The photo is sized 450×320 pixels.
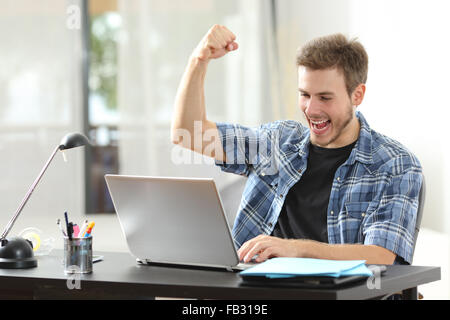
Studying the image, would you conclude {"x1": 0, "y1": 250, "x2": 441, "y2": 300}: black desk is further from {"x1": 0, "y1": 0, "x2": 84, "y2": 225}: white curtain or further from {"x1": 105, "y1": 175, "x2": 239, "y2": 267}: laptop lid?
{"x1": 0, "y1": 0, "x2": 84, "y2": 225}: white curtain

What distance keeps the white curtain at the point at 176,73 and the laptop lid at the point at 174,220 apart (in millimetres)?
2494

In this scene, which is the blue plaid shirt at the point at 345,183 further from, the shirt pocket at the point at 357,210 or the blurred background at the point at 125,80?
the blurred background at the point at 125,80

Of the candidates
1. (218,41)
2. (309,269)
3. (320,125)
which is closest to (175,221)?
(309,269)

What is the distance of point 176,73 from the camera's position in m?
4.02

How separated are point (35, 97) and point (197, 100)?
2292 millimetres

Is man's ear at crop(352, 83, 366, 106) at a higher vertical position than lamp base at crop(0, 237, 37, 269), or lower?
higher

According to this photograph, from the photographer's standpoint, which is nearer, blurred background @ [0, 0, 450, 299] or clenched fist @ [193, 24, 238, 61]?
clenched fist @ [193, 24, 238, 61]

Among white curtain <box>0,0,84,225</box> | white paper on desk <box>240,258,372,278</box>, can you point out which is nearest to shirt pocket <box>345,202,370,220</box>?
white paper on desk <box>240,258,372,278</box>

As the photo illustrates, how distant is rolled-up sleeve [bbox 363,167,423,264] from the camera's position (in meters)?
1.61

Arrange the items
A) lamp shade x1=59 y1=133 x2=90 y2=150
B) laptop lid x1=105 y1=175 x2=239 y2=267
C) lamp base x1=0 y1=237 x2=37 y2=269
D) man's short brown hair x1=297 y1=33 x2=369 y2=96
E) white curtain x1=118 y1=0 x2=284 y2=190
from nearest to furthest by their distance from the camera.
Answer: laptop lid x1=105 y1=175 x2=239 y2=267 → lamp base x1=0 y1=237 x2=37 y2=269 → lamp shade x1=59 y1=133 x2=90 y2=150 → man's short brown hair x1=297 y1=33 x2=369 y2=96 → white curtain x1=118 y1=0 x2=284 y2=190

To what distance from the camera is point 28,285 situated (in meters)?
1.32

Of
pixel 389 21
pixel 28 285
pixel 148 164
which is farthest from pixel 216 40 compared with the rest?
pixel 148 164

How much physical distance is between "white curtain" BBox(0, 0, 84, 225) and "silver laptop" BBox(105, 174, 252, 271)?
8.38ft
